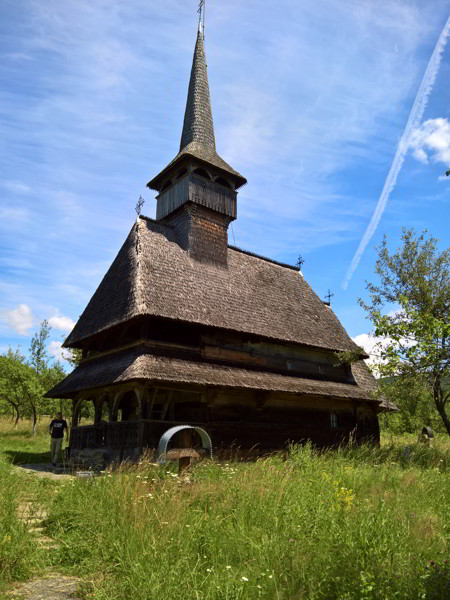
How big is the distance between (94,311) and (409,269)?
37.8 feet

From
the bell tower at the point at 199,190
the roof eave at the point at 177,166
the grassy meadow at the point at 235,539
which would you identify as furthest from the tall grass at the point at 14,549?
the roof eave at the point at 177,166

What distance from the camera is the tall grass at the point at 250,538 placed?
12.4 ft

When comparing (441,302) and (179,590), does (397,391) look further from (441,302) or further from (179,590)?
(179,590)

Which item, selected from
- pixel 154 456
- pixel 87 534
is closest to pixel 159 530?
pixel 87 534

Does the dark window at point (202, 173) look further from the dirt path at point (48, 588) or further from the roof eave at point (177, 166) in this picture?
the dirt path at point (48, 588)

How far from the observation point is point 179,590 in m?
3.75

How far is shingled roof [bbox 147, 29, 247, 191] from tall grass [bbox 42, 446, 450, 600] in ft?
46.9

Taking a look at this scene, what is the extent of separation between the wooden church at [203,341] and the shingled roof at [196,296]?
0.06m

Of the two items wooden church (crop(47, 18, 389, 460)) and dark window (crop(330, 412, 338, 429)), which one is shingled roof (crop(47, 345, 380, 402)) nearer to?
wooden church (crop(47, 18, 389, 460))

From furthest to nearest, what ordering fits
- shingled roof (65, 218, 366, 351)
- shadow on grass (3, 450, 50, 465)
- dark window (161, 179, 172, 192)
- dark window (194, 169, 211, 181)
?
dark window (161, 179, 172, 192) → dark window (194, 169, 211, 181) → shadow on grass (3, 450, 50, 465) → shingled roof (65, 218, 366, 351)

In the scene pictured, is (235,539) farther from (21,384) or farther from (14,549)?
(21,384)

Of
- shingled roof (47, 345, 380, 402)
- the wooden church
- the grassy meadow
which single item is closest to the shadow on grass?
the wooden church

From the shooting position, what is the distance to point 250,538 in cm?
468

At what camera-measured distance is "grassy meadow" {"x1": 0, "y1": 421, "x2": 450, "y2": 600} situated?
378cm
